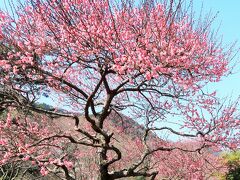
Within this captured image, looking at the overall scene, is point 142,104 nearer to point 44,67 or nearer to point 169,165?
point 44,67

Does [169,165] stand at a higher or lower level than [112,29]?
higher

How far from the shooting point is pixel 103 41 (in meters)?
6.88

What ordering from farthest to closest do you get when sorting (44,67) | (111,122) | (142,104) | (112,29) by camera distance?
(111,122)
(142,104)
(44,67)
(112,29)

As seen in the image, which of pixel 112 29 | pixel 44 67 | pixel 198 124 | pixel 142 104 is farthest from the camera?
pixel 142 104

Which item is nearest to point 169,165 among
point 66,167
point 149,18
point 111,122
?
point 111,122

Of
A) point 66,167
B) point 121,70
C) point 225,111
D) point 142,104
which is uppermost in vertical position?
point 142,104

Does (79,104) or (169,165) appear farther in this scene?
(169,165)

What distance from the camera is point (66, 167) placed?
336 inches

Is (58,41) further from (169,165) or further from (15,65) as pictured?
(169,165)

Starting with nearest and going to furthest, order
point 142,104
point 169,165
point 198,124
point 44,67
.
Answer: point 44,67
point 198,124
point 142,104
point 169,165

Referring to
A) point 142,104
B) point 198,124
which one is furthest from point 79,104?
point 198,124

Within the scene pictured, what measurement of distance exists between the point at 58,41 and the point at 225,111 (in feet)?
17.1

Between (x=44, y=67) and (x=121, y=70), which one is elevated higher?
(x=44, y=67)

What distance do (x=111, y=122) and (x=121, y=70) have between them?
8683mm
